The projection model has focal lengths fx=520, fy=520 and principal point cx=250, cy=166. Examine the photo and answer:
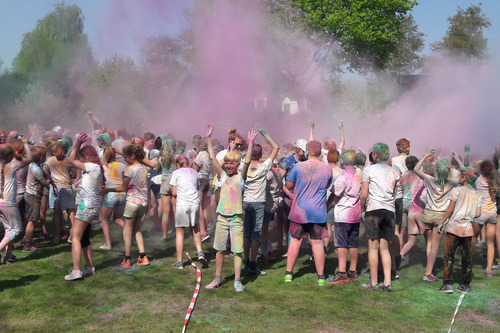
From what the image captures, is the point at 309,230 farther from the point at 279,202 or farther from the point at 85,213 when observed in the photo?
the point at 85,213

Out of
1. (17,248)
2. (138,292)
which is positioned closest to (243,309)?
(138,292)

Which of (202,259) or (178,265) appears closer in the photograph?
(178,265)

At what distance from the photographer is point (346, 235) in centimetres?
766

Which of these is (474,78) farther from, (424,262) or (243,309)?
(243,309)

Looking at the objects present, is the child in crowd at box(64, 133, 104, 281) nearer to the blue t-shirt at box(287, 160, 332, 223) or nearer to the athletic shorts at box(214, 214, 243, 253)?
the athletic shorts at box(214, 214, 243, 253)

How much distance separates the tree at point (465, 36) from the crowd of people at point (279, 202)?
45.3 meters

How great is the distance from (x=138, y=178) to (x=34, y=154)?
226cm

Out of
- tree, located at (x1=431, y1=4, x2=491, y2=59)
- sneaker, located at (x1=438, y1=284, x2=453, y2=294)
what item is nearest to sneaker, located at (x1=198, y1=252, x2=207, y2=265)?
sneaker, located at (x1=438, y1=284, x2=453, y2=294)

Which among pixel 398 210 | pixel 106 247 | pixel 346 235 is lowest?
pixel 106 247

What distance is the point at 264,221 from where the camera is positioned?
8586 millimetres

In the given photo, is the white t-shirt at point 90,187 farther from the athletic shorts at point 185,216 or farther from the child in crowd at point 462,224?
the child in crowd at point 462,224

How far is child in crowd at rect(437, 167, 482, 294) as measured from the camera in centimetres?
709

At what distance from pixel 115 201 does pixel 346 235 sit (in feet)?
12.2

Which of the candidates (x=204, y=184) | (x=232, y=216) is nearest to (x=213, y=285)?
(x=232, y=216)
